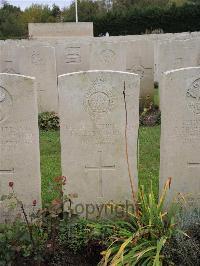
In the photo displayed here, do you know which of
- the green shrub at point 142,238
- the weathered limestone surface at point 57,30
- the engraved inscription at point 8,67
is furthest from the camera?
the weathered limestone surface at point 57,30

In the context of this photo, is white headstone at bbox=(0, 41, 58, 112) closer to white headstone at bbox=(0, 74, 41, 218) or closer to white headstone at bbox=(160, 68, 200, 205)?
Result: white headstone at bbox=(0, 74, 41, 218)

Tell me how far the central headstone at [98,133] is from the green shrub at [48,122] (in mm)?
4115

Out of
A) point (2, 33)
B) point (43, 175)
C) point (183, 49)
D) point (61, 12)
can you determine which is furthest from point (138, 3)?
point (43, 175)

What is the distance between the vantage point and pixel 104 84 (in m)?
4.12

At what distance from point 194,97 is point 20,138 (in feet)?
5.65

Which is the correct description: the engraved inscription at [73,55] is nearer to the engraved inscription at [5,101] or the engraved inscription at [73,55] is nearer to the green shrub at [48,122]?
the green shrub at [48,122]

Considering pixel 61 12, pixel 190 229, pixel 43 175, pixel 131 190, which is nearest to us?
pixel 190 229

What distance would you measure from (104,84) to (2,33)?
3044 cm

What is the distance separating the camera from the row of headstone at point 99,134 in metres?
4.11

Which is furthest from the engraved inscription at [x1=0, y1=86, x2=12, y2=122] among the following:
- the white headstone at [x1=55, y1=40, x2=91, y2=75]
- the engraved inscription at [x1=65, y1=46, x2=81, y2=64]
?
the engraved inscription at [x1=65, y1=46, x2=81, y2=64]

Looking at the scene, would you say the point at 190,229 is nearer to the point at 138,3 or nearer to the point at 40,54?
the point at 40,54

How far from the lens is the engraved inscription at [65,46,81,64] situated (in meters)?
11.6

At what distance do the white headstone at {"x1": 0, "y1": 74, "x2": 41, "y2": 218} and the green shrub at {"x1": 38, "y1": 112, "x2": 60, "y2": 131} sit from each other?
4066 millimetres

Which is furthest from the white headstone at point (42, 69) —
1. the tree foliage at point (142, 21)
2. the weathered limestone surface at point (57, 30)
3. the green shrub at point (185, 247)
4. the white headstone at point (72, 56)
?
the tree foliage at point (142, 21)
